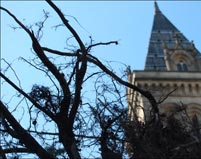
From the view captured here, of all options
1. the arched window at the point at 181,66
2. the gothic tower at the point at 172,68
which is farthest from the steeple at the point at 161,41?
the arched window at the point at 181,66

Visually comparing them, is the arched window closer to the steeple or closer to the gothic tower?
the gothic tower

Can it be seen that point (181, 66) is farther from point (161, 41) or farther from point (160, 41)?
point (160, 41)

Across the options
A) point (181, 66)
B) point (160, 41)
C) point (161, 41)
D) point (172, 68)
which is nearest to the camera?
point (172, 68)

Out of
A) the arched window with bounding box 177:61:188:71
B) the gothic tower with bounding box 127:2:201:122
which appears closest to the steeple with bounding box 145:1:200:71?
the gothic tower with bounding box 127:2:201:122

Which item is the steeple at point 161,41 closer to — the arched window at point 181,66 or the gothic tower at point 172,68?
the gothic tower at point 172,68

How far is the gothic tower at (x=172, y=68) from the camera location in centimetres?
2923

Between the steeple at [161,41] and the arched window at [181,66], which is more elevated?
the steeple at [161,41]

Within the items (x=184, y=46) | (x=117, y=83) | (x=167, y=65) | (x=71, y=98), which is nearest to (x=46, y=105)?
(x=71, y=98)

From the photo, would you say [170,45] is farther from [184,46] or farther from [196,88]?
[196,88]

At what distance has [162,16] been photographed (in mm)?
40969

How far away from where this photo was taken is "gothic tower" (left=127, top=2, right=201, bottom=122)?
95.9 feet

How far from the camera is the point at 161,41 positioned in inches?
1417

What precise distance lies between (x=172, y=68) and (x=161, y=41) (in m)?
3.92

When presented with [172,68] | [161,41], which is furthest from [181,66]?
[161,41]
